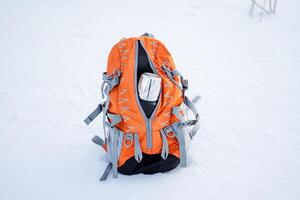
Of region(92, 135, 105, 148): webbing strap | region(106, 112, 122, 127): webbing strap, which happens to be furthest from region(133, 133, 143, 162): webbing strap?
region(92, 135, 105, 148): webbing strap

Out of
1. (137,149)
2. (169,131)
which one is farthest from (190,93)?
(137,149)

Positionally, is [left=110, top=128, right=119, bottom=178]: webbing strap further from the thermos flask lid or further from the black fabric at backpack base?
the thermos flask lid

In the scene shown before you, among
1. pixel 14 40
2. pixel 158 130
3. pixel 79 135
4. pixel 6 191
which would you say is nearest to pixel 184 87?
pixel 158 130

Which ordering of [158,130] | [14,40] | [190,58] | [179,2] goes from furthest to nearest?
[179,2], [14,40], [190,58], [158,130]

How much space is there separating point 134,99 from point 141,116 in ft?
0.25

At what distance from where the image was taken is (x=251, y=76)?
6.77 feet

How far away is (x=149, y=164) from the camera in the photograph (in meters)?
1.29

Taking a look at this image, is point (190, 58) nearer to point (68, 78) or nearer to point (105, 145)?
point (68, 78)

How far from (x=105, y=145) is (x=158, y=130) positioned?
0.30m

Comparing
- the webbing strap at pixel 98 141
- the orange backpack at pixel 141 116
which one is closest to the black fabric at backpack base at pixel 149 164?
the orange backpack at pixel 141 116

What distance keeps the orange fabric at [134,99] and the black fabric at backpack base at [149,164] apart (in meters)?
0.02

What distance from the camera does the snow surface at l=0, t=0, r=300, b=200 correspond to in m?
1.29

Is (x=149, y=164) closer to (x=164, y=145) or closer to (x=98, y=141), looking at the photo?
(x=164, y=145)

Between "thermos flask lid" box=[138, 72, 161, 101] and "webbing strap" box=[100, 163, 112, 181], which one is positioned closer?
"thermos flask lid" box=[138, 72, 161, 101]
